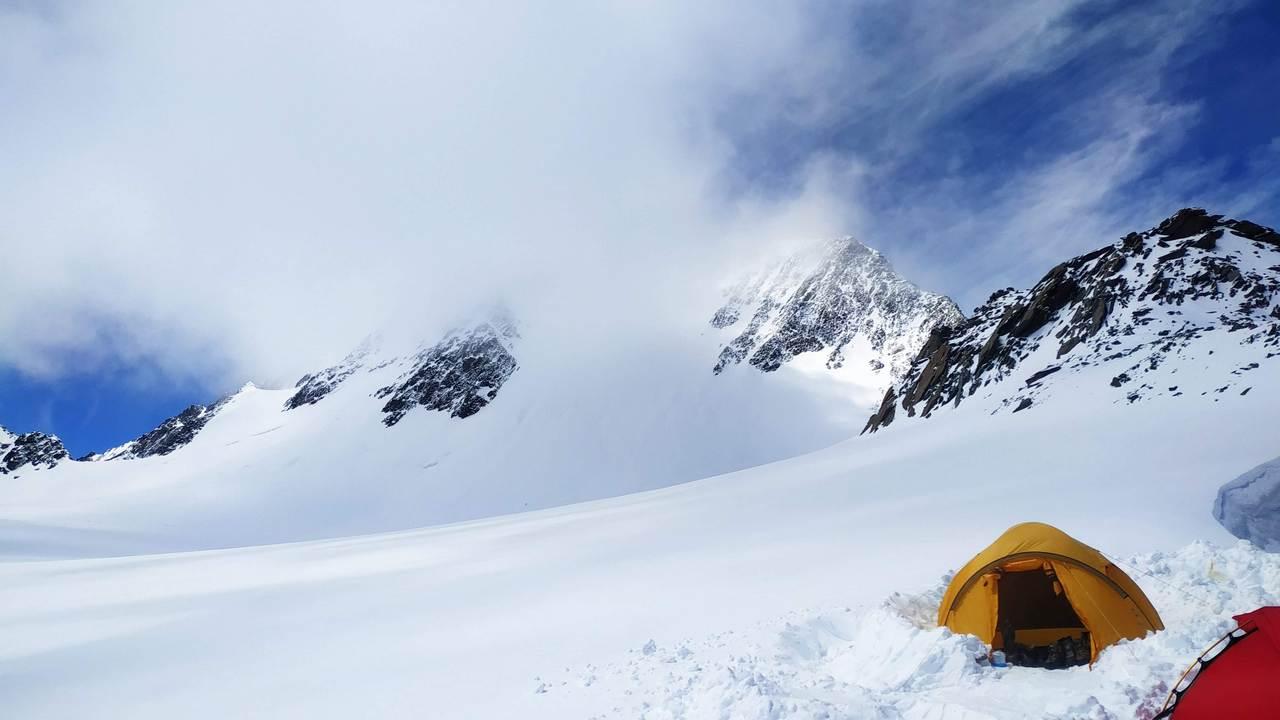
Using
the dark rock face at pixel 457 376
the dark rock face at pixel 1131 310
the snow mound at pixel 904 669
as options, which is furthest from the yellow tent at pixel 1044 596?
the dark rock face at pixel 457 376

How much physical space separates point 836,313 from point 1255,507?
95.6 m

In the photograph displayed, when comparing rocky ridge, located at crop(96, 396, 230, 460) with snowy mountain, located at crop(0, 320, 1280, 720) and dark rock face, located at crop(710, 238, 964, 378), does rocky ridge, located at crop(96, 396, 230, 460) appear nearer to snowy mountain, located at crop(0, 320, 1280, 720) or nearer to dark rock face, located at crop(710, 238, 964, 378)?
dark rock face, located at crop(710, 238, 964, 378)

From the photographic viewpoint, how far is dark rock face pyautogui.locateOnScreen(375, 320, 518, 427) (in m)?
107

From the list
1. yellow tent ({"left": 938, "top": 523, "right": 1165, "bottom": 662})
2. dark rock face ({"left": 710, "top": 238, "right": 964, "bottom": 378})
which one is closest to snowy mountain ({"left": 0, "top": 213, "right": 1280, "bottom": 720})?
yellow tent ({"left": 938, "top": 523, "right": 1165, "bottom": 662})

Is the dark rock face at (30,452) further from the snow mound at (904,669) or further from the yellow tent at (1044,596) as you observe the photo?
the yellow tent at (1044,596)

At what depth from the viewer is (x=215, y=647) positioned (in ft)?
38.3

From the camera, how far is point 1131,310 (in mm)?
31516

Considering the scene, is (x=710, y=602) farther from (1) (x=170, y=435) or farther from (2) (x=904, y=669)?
(1) (x=170, y=435)

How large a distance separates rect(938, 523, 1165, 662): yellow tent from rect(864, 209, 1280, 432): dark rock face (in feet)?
65.2

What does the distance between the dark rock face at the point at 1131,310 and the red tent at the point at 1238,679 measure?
22.1m

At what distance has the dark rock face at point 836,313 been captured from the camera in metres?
90.5

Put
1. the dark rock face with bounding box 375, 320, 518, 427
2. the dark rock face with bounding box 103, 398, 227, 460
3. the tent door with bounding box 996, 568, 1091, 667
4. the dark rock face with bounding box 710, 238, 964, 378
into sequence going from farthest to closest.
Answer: the dark rock face with bounding box 103, 398, 227, 460 < the dark rock face with bounding box 375, 320, 518, 427 < the dark rock face with bounding box 710, 238, 964, 378 < the tent door with bounding box 996, 568, 1091, 667

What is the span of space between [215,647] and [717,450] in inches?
2770

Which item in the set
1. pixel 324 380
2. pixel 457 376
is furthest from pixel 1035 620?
pixel 324 380
